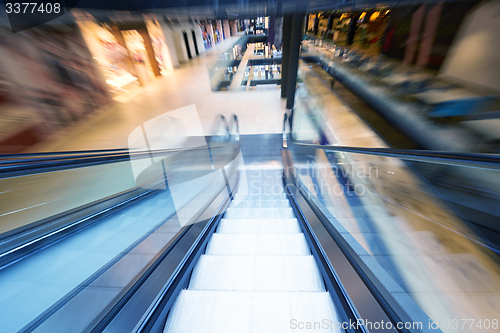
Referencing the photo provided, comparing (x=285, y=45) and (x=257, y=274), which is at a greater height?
(x=285, y=45)

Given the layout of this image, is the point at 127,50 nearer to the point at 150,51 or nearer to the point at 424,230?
the point at 150,51

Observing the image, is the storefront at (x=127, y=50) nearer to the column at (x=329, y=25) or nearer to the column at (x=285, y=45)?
the column at (x=285, y=45)

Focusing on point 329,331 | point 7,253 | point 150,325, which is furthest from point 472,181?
point 7,253

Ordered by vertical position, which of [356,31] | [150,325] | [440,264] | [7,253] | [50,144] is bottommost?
[440,264]

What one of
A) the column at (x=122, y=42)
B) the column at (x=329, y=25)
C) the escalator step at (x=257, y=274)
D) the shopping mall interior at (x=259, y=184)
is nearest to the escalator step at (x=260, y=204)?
the shopping mall interior at (x=259, y=184)

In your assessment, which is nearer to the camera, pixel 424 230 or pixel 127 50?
pixel 424 230

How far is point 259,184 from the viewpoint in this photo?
4.14m

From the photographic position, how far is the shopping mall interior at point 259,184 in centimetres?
99

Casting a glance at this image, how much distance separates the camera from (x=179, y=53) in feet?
43.3

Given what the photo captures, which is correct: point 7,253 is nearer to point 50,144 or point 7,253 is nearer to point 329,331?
point 329,331

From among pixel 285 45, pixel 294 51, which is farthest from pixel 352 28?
pixel 294 51

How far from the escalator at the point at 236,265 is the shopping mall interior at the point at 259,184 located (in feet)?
0.04

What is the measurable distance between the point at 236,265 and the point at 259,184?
9.07ft

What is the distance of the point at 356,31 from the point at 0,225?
1064 centimetres
